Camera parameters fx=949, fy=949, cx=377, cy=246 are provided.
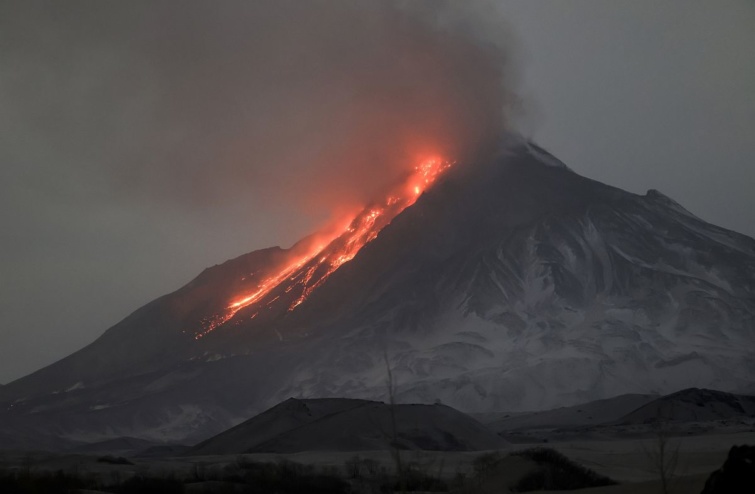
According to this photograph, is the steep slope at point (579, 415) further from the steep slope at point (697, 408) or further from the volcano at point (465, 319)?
the volcano at point (465, 319)

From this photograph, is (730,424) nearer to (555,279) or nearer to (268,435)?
(268,435)

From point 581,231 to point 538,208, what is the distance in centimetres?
990

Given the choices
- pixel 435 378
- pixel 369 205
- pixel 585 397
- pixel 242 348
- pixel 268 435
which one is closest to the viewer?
pixel 268 435

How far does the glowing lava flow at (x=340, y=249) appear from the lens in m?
140

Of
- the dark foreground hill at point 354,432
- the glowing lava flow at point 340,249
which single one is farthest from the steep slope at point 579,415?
the glowing lava flow at point 340,249

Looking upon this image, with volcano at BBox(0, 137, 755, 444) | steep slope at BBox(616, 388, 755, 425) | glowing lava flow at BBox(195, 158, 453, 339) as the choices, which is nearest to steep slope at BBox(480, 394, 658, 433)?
steep slope at BBox(616, 388, 755, 425)

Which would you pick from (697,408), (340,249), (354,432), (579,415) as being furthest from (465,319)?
(354,432)

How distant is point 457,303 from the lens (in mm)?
121000

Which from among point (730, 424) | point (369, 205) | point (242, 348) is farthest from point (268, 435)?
point (369, 205)

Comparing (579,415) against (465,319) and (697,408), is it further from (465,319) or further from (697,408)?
(465,319)

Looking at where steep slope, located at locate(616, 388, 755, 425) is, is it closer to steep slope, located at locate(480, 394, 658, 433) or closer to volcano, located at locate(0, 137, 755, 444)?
steep slope, located at locate(480, 394, 658, 433)

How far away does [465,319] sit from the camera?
4648 inches

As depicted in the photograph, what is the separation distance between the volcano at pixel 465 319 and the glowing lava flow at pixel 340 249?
0.36 meters

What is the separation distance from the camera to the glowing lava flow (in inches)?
5502
